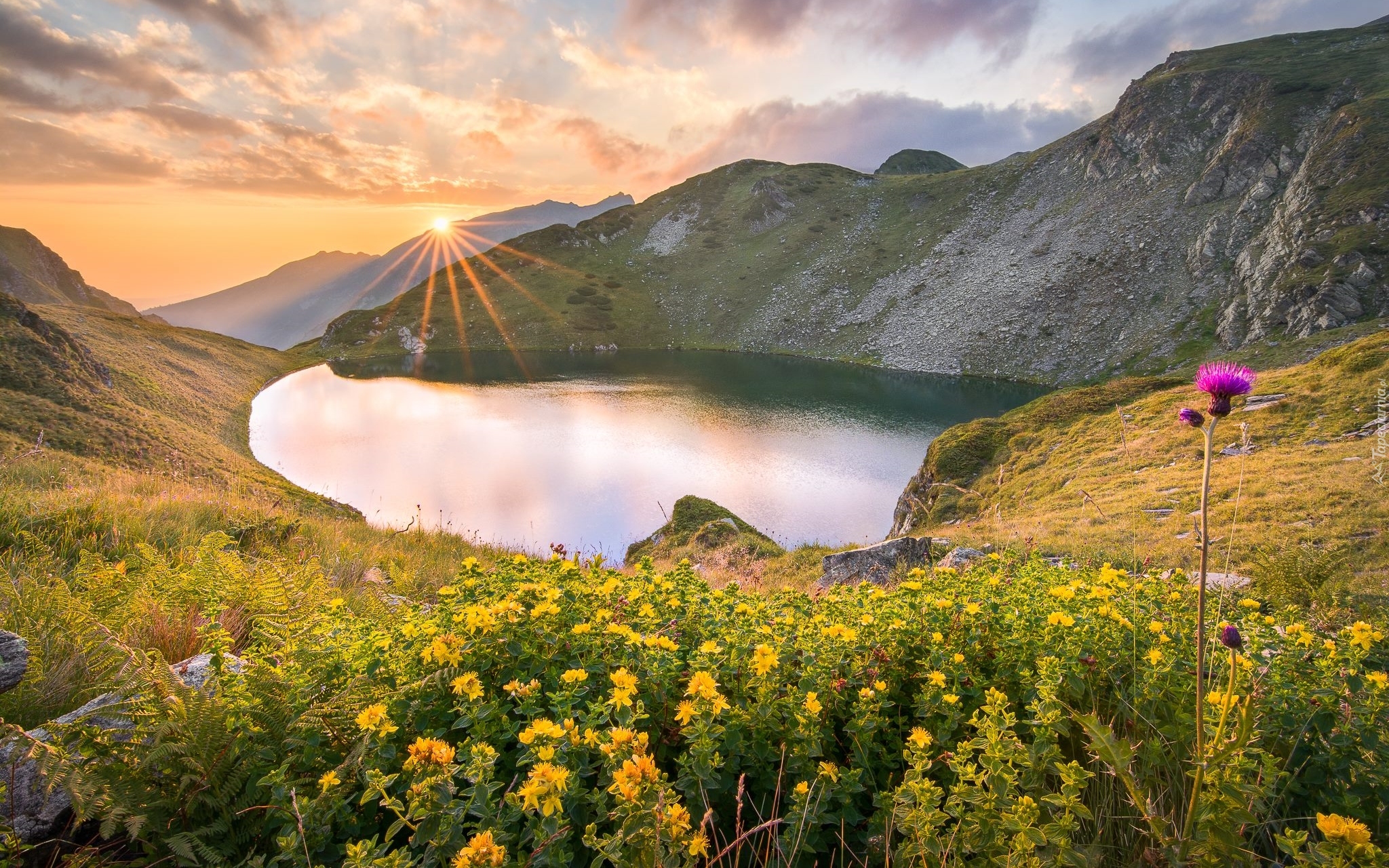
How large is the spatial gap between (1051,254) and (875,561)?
309 feet

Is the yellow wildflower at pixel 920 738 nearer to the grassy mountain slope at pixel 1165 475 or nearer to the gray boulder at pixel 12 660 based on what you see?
the gray boulder at pixel 12 660

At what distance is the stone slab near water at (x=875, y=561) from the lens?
12523mm

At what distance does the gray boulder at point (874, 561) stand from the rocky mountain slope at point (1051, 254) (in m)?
62.1

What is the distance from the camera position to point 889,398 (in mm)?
63562

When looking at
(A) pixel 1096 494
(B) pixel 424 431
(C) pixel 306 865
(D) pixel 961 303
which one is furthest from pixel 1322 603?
(D) pixel 961 303

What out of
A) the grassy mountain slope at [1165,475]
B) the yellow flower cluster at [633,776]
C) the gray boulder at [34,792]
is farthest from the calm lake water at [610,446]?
the yellow flower cluster at [633,776]

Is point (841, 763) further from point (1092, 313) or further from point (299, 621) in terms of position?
point (1092, 313)

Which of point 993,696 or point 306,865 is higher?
point 993,696

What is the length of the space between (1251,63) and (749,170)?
11268 centimetres

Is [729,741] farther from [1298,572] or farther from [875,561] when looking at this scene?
[1298,572]

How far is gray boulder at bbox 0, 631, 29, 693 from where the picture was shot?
3547mm

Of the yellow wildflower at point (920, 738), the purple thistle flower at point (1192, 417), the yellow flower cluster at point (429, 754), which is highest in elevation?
the purple thistle flower at point (1192, 417)

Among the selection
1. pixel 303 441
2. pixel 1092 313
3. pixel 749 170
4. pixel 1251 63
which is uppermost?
pixel 749 170

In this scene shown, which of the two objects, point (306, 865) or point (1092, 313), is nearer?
point (306, 865)
